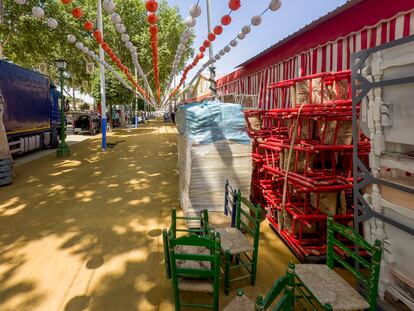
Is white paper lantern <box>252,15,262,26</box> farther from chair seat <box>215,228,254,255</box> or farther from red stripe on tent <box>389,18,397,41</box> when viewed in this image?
chair seat <box>215,228,254,255</box>

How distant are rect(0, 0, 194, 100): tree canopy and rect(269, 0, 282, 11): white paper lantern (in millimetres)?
16604

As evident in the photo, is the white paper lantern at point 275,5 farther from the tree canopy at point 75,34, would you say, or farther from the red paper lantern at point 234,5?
the tree canopy at point 75,34

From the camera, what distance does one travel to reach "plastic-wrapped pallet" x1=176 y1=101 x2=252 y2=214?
5203 millimetres

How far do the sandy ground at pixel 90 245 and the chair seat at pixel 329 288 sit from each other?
0.91 metres

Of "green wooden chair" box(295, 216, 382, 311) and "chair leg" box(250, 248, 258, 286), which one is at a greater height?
→ "green wooden chair" box(295, 216, 382, 311)

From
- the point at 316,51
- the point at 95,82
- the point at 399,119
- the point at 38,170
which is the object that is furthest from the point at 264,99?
the point at 95,82

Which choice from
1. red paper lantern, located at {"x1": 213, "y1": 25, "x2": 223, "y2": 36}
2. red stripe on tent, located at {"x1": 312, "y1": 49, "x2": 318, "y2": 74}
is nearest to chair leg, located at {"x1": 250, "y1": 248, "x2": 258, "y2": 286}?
red stripe on tent, located at {"x1": 312, "y1": 49, "x2": 318, "y2": 74}

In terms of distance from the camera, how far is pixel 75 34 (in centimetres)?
1959

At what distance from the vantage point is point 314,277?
116 inches

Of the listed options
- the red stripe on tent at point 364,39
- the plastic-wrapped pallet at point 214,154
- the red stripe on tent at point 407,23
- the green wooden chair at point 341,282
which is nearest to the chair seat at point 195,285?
the green wooden chair at point 341,282

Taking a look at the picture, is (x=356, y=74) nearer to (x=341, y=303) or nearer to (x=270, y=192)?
(x=341, y=303)

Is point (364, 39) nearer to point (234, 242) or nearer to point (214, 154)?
point (214, 154)

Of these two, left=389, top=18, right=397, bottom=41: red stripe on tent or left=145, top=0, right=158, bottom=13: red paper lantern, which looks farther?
Result: left=145, top=0, right=158, bottom=13: red paper lantern

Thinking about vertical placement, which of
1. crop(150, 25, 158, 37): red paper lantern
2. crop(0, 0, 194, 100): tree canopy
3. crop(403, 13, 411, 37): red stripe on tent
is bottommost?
crop(403, 13, 411, 37): red stripe on tent
